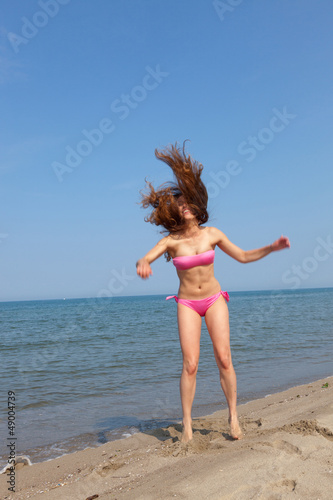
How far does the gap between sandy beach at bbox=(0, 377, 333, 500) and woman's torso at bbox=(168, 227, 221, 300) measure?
1385 millimetres

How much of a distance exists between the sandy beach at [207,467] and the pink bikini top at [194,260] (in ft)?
5.37

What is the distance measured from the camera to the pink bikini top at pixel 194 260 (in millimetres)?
4156

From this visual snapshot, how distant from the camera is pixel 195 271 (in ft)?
13.8

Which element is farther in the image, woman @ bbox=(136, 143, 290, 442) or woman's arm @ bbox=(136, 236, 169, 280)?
woman @ bbox=(136, 143, 290, 442)

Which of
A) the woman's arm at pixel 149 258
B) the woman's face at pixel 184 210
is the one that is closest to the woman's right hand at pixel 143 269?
the woman's arm at pixel 149 258

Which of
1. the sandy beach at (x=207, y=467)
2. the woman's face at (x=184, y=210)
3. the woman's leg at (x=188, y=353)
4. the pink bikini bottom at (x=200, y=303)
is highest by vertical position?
the woman's face at (x=184, y=210)

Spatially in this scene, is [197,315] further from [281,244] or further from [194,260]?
[281,244]

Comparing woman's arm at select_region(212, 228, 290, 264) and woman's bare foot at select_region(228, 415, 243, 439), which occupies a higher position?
woman's arm at select_region(212, 228, 290, 264)

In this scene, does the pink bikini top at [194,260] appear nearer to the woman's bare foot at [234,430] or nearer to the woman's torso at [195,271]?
the woman's torso at [195,271]

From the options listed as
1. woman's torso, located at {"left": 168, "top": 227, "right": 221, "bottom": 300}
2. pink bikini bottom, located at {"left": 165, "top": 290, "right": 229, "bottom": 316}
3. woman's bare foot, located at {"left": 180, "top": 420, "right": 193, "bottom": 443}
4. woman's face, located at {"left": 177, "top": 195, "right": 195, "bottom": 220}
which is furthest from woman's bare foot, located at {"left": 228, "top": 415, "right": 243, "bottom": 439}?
woman's face, located at {"left": 177, "top": 195, "right": 195, "bottom": 220}

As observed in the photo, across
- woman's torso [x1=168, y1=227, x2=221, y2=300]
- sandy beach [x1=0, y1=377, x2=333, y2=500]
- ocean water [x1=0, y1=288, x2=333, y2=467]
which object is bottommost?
ocean water [x1=0, y1=288, x2=333, y2=467]

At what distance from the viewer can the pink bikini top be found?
4.16m

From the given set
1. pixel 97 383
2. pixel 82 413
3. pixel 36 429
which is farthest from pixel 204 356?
pixel 36 429

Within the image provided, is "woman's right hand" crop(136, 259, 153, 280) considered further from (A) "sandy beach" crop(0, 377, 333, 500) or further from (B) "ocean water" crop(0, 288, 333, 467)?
(B) "ocean water" crop(0, 288, 333, 467)
